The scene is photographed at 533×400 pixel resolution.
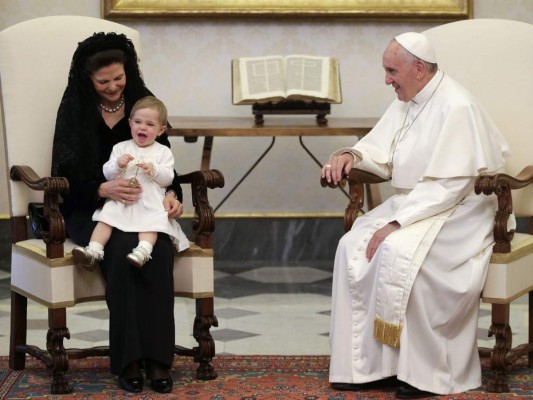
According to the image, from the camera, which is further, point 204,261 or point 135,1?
point 135,1

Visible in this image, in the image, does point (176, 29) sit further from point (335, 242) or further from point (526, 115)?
point (526, 115)

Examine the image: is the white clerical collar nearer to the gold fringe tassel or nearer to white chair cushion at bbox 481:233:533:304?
white chair cushion at bbox 481:233:533:304

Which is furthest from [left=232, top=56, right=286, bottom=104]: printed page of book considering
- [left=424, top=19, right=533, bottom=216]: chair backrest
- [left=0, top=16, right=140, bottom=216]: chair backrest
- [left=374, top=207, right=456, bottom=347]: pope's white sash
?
[left=374, top=207, right=456, bottom=347]: pope's white sash

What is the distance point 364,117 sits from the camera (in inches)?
301

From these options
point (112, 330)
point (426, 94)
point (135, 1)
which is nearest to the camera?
point (112, 330)

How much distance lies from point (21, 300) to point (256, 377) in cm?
112

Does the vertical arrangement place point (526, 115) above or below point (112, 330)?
above

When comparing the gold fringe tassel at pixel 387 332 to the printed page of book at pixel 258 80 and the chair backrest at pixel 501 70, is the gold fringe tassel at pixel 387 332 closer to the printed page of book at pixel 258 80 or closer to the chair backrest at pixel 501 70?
the chair backrest at pixel 501 70

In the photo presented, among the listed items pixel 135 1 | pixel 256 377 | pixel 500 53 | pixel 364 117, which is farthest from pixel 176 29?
pixel 256 377

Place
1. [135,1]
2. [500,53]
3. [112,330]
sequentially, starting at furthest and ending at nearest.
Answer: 1. [135,1]
2. [500,53]
3. [112,330]

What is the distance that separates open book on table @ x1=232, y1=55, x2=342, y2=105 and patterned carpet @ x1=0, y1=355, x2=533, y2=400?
1888mm

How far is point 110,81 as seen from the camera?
4914mm

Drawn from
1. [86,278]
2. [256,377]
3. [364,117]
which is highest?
[364,117]

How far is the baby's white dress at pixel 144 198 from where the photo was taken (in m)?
4.63
